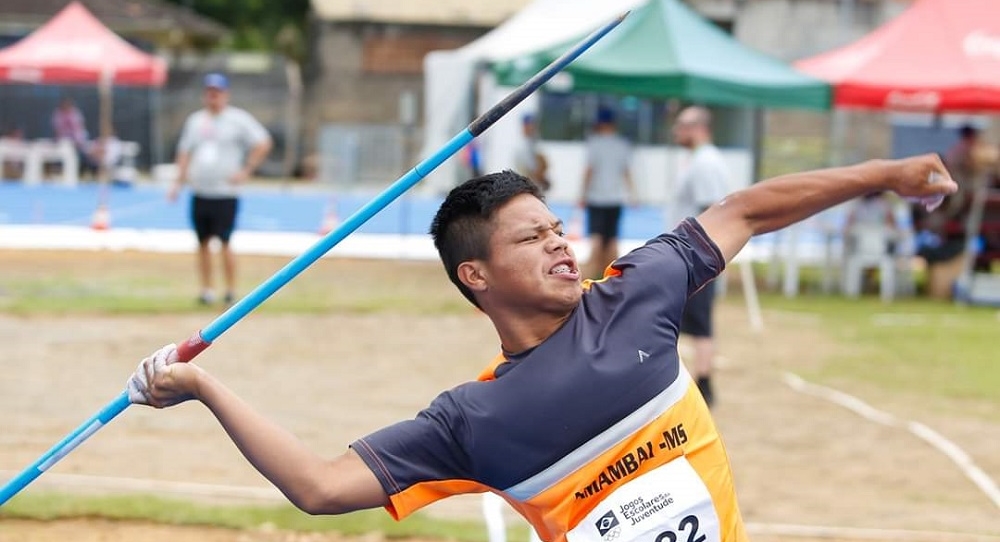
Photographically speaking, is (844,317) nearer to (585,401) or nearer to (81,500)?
(81,500)

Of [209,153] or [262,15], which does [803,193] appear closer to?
[209,153]

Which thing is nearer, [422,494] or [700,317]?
[422,494]

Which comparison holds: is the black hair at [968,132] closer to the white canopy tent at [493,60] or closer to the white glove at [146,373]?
the white canopy tent at [493,60]

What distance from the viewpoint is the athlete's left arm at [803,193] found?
3832mm

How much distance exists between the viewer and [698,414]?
362cm

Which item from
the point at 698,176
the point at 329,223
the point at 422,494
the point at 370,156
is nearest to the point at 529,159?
the point at 329,223

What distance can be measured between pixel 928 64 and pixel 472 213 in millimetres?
15434

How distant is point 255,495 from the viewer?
7.63 m

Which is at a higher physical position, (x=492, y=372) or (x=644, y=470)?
(x=492, y=372)

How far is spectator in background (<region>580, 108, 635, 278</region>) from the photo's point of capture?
16.6 meters

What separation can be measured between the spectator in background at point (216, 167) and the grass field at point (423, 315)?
1.97ft

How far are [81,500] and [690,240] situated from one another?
14.8 ft

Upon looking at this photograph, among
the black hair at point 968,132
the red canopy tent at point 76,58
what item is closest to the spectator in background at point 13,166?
the red canopy tent at point 76,58

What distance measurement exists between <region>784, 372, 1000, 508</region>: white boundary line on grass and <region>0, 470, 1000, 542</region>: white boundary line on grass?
0.92 m
